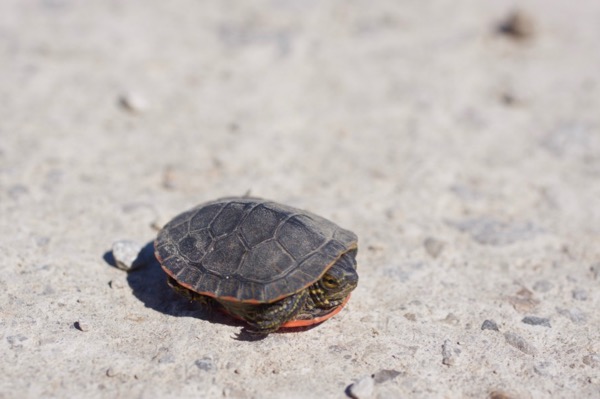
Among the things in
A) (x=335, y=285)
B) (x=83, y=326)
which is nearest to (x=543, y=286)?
(x=335, y=285)

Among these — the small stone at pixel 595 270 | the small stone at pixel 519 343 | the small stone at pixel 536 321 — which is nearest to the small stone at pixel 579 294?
the small stone at pixel 595 270

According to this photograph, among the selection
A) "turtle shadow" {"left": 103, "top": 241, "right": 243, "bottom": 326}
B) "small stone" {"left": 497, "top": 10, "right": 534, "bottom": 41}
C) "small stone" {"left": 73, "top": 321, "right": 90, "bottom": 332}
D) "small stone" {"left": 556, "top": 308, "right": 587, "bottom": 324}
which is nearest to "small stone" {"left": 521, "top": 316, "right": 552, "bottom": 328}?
"small stone" {"left": 556, "top": 308, "right": 587, "bottom": 324}

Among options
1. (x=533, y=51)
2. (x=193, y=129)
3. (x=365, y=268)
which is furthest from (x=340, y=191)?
(x=533, y=51)

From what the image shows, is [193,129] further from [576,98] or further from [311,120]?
[576,98]

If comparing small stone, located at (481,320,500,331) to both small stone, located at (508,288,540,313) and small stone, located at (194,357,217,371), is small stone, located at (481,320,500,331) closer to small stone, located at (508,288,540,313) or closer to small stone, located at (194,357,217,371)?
small stone, located at (508,288,540,313)

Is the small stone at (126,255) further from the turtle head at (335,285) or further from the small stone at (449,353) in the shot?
the small stone at (449,353)

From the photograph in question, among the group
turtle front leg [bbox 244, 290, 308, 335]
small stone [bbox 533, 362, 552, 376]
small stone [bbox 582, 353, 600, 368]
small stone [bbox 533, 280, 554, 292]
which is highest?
turtle front leg [bbox 244, 290, 308, 335]
